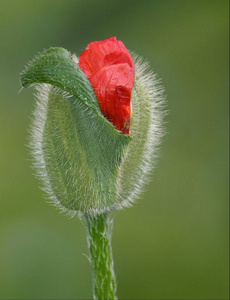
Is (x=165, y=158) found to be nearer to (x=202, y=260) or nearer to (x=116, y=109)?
(x=202, y=260)

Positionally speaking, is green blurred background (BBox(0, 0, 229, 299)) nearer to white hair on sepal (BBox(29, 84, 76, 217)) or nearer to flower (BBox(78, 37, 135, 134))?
white hair on sepal (BBox(29, 84, 76, 217))

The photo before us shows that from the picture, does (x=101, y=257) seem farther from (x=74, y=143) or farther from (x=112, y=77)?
(x=112, y=77)

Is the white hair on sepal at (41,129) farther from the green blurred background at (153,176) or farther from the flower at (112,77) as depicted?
the green blurred background at (153,176)

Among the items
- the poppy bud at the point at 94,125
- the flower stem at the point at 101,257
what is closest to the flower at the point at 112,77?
the poppy bud at the point at 94,125

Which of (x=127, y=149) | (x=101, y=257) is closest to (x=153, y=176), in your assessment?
(x=101, y=257)

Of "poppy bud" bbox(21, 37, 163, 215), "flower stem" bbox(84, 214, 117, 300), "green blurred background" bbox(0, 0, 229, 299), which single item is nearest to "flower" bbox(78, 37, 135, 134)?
"poppy bud" bbox(21, 37, 163, 215)

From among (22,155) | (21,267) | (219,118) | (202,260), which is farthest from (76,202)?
(219,118)

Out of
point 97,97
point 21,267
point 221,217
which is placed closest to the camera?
point 97,97
